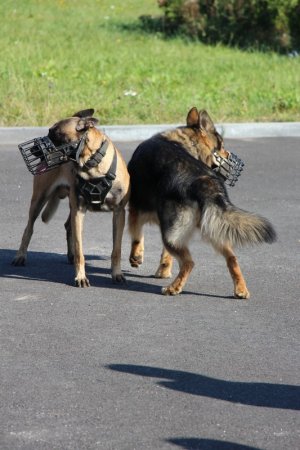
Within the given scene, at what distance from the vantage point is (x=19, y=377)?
518 centimetres

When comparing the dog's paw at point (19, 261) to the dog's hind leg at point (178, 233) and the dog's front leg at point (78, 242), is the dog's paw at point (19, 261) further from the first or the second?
the dog's hind leg at point (178, 233)

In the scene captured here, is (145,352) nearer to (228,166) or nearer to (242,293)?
(242,293)

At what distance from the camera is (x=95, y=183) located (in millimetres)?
6891

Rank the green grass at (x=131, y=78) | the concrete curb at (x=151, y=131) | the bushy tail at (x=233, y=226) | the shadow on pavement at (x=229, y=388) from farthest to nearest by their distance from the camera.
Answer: the green grass at (x=131, y=78), the concrete curb at (x=151, y=131), the bushy tail at (x=233, y=226), the shadow on pavement at (x=229, y=388)

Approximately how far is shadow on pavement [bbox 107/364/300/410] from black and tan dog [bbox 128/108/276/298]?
5.00ft

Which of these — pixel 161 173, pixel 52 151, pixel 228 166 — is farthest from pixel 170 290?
pixel 52 151

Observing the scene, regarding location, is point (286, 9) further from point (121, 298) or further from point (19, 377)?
point (19, 377)

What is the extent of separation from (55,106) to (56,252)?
5.39 metres

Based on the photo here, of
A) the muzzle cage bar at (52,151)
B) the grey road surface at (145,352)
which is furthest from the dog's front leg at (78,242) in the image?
the muzzle cage bar at (52,151)

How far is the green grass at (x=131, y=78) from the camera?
520 inches

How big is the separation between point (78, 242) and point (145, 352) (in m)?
1.56

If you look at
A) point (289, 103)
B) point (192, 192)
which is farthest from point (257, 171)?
point (192, 192)

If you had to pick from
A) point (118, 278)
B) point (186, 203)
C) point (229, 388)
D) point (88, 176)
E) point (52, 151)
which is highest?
point (52, 151)

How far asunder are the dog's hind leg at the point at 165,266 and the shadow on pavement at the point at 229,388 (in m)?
2.02
